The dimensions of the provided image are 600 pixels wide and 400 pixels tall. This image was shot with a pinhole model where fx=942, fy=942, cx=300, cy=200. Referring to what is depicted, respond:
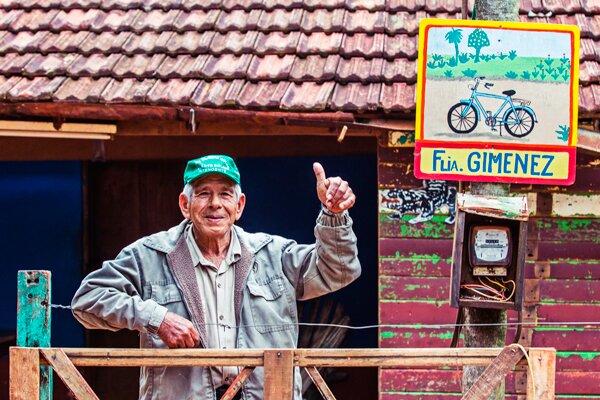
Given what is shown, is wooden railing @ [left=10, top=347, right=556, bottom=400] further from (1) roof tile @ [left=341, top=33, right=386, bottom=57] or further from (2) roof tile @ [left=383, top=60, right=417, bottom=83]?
(1) roof tile @ [left=341, top=33, right=386, bottom=57]

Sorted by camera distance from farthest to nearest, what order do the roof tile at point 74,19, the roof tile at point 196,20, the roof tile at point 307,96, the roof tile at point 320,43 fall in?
the roof tile at point 74,19
the roof tile at point 196,20
the roof tile at point 320,43
the roof tile at point 307,96

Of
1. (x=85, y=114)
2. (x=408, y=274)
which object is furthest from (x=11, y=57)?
(x=408, y=274)

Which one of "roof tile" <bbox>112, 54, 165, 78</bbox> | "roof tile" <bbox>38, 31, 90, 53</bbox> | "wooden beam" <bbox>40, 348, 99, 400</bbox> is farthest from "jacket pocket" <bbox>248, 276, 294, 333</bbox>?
"roof tile" <bbox>38, 31, 90, 53</bbox>

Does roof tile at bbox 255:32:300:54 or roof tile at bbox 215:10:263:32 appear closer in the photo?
roof tile at bbox 255:32:300:54

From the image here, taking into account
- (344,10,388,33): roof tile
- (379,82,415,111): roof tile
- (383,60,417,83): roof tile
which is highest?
(344,10,388,33): roof tile

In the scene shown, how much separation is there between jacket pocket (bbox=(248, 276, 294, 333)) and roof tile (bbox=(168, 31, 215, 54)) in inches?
130

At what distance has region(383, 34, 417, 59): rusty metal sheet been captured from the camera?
22.2 ft

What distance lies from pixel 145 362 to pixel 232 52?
Answer: 12.1ft

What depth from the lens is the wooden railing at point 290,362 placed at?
3670 mm

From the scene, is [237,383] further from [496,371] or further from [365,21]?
[365,21]

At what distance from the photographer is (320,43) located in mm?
6953

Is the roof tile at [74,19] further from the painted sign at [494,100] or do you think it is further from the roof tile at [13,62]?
the painted sign at [494,100]

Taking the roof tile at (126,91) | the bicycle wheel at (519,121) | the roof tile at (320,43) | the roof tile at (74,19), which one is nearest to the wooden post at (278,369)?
the bicycle wheel at (519,121)

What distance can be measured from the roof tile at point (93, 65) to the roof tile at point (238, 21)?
834 millimetres
